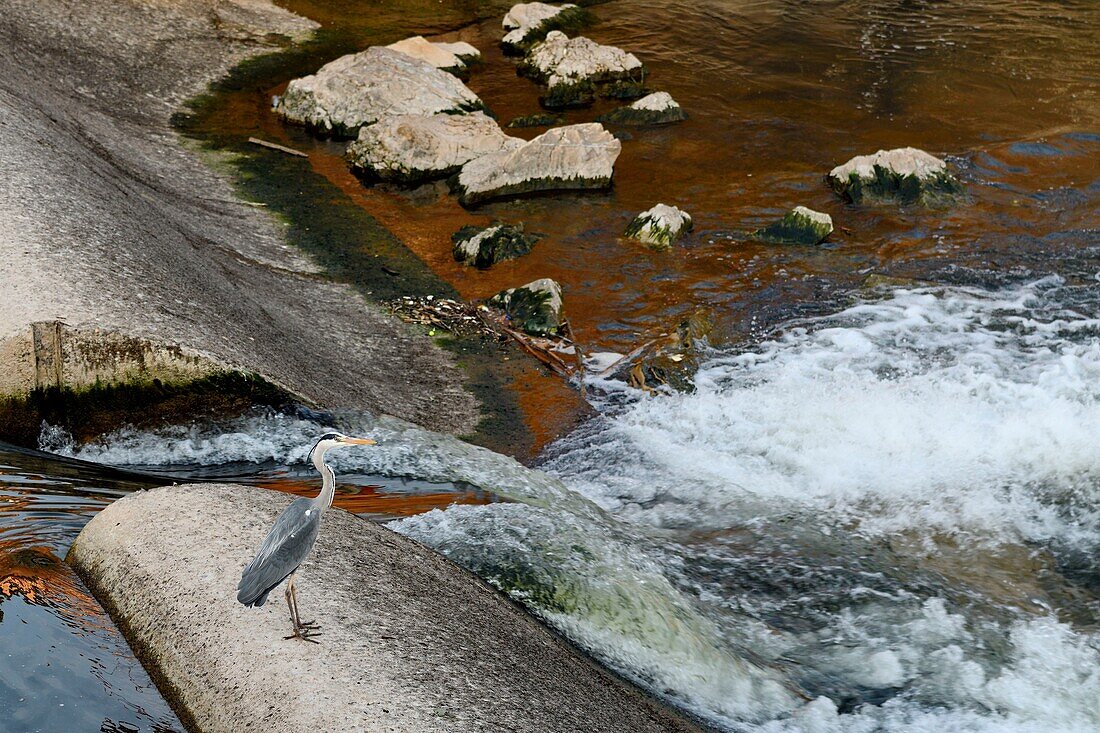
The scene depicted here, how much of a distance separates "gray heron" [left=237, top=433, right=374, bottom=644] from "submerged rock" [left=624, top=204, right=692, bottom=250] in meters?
7.67

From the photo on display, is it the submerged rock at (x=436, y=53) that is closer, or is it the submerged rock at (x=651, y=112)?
the submerged rock at (x=651, y=112)

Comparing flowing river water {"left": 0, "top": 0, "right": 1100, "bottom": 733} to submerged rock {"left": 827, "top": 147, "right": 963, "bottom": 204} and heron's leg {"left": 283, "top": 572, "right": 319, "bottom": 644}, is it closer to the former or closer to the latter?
submerged rock {"left": 827, "top": 147, "right": 963, "bottom": 204}

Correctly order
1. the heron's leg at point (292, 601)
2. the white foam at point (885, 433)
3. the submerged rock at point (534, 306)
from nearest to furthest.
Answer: the heron's leg at point (292, 601), the white foam at point (885, 433), the submerged rock at point (534, 306)

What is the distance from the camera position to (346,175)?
517 inches

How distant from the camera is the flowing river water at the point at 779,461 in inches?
206

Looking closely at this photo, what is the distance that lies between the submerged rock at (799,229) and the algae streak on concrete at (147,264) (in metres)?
4.27

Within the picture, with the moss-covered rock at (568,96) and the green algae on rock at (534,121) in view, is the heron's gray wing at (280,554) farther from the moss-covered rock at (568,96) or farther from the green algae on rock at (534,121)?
the moss-covered rock at (568,96)

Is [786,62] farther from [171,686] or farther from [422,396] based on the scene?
[171,686]

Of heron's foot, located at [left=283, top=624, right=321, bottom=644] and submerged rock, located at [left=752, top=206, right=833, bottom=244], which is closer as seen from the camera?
heron's foot, located at [left=283, top=624, right=321, bottom=644]

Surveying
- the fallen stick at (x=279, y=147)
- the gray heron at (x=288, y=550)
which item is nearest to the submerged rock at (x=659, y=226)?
the fallen stick at (x=279, y=147)

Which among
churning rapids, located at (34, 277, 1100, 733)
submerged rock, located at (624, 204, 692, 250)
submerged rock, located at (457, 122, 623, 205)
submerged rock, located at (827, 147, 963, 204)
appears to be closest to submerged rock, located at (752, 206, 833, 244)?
submerged rock, located at (624, 204, 692, 250)

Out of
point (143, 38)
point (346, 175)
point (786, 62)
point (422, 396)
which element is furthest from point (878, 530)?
point (143, 38)

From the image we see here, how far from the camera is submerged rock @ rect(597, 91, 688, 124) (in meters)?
14.9

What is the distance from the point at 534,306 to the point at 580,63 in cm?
787
